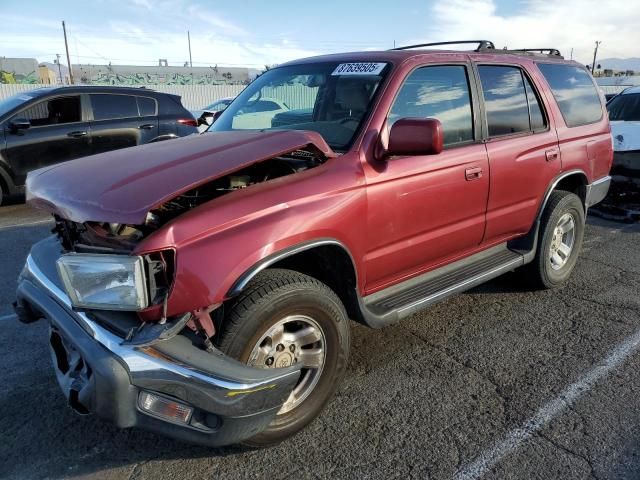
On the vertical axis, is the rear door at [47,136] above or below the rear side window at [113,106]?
below

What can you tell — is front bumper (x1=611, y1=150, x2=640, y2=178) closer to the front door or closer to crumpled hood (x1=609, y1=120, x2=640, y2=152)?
crumpled hood (x1=609, y1=120, x2=640, y2=152)

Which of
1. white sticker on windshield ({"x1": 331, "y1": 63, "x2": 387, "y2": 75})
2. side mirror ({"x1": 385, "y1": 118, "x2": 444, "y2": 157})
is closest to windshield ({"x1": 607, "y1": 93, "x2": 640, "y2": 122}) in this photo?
white sticker on windshield ({"x1": 331, "y1": 63, "x2": 387, "y2": 75})

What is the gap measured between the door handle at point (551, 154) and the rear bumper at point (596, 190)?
72 cm

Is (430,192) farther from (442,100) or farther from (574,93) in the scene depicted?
(574,93)

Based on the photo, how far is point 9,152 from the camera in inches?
294

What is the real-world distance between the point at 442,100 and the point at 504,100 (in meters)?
0.75

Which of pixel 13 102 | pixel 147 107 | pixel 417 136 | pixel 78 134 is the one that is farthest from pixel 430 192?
pixel 13 102

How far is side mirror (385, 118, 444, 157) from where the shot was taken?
267 centimetres

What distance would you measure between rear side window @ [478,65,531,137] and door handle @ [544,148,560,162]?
26 cm

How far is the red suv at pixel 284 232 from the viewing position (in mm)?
2133

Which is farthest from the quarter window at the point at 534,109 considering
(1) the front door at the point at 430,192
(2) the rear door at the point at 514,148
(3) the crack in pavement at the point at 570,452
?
(3) the crack in pavement at the point at 570,452

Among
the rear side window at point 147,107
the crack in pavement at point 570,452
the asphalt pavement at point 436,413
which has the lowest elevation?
the crack in pavement at point 570,452

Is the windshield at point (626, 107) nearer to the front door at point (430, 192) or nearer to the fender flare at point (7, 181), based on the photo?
the front door at point (430, 192)

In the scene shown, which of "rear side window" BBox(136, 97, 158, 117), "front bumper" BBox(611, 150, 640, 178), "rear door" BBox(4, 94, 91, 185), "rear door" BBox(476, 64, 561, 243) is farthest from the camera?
"rear side window" BBox(136, 97, 158, 117)
